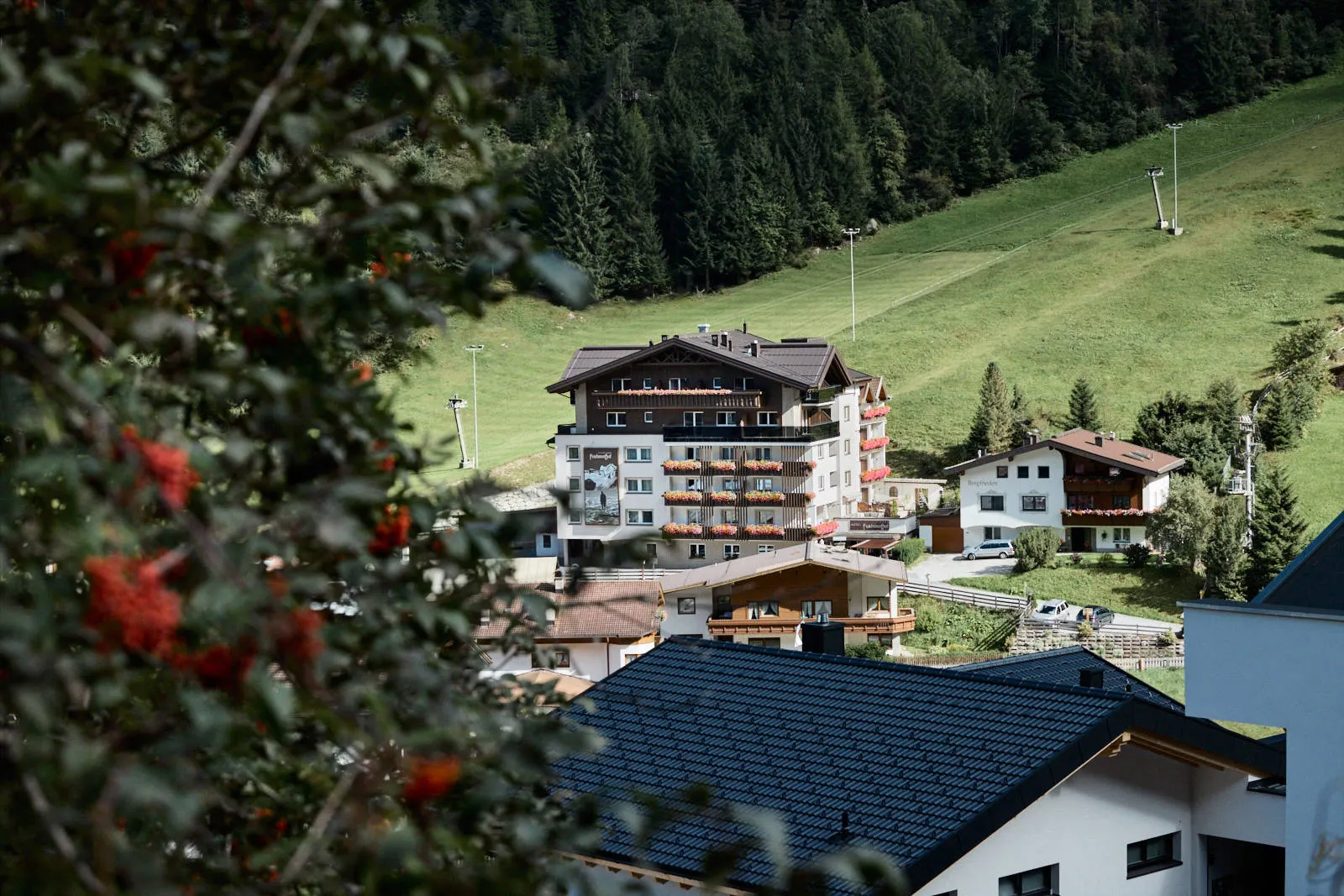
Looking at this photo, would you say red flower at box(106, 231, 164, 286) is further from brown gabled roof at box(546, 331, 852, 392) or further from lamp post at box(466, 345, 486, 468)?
lamp post at box(466, 345, 486, 468)

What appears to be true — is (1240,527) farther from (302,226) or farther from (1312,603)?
(302,226)

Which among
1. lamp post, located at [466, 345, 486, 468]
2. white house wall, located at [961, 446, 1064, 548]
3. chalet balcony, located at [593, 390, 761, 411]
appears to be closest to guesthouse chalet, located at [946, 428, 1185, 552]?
white house wall, located at [961, 446, 1064, 548]

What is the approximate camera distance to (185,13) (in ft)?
9.04

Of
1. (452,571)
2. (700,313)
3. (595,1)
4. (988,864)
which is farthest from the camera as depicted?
(595,1)

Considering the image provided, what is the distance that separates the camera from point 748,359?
165 feet

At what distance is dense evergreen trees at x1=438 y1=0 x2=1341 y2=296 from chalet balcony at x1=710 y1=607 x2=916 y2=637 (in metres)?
53.7

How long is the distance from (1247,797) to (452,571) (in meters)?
9.17

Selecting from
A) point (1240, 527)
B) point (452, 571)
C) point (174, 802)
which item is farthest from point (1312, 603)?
point (1240, 527)

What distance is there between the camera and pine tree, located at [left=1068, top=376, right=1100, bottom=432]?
194 ft

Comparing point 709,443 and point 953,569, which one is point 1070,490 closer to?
point 953,569

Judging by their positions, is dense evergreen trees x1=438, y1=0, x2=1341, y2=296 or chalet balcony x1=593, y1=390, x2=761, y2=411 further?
dense evergreen trees x1=438, y1=0, x2=1341, y2=296

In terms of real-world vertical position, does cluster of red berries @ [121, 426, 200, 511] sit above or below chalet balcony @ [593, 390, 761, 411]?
below

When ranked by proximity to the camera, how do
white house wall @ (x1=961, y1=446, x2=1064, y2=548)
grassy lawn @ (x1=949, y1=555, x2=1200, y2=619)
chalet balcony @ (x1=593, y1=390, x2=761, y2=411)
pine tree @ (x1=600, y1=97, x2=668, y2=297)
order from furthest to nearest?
pine tree @ (x1=600, y1=97, x2=668, y2=297), white house wall @ (x1=961, y1=446, x2=1064, y2=548), chalet balcony @ (x1=593, y1=390, x2=761, y2=411), grassy lawn @ (x1=949, y1=555, x2=1200, y2=619)

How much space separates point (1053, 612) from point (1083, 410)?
20072 mm
